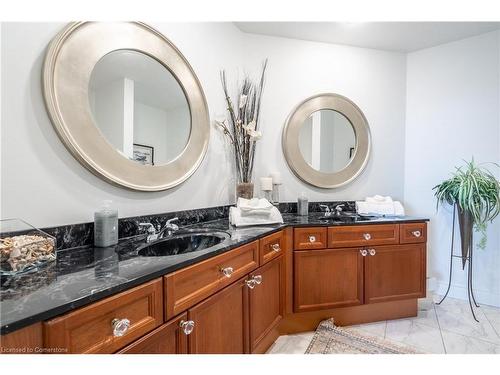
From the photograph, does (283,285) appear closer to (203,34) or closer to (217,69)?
(217,69)

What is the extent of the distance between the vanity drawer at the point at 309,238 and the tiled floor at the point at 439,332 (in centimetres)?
68

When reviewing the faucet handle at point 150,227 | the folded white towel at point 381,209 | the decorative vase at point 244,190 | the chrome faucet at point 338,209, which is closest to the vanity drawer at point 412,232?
the folded white towel at point 381,209

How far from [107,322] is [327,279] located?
5.06ft

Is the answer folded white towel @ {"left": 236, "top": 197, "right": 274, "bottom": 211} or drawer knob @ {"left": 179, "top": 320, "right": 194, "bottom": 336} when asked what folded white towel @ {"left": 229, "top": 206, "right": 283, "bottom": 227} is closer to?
folded white towel @ {"left": 236, "top": 197, "right": 274, "bottom": 211}

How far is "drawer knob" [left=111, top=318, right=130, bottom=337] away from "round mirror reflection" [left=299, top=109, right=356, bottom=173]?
1.99 meters

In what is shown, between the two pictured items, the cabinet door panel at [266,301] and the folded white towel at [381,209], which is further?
Answer: the folded white towel at [381,209]

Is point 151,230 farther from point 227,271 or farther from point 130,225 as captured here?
point 227,271

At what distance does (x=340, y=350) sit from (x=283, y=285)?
1.81 feet

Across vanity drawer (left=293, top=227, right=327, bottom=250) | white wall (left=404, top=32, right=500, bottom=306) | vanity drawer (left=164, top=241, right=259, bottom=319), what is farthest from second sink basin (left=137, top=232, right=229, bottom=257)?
white wall (left=404, top=32, right=500, bottom=306)

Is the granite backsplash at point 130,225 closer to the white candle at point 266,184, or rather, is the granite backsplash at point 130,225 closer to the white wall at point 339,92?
the white candle at point 266,184

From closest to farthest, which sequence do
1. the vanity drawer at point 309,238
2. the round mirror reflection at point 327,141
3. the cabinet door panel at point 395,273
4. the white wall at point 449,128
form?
the vanity drawer at point 309,238 → the cabinet door panel at point 395,273 → the white wall at point 449,128 → the round mirror reflection at point 327,141

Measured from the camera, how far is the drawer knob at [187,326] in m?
0.91

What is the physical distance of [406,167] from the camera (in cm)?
259
